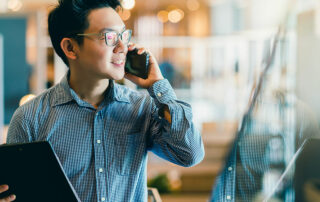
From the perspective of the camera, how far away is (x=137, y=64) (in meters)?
1.44

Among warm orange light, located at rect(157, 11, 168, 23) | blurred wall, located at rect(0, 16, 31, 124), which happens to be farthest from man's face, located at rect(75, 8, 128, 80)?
warm orange light, located at rect(157, 11, 168, 23)

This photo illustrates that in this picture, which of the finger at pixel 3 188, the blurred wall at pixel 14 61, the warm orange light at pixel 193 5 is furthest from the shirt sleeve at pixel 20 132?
the warm orange light at pixel 193 5

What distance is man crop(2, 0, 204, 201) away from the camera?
1.32m

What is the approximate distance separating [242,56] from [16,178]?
30.6 ft

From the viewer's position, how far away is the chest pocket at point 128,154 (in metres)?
1.35

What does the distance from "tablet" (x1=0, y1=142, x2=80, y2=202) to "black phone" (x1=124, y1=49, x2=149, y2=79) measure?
1.52 feet

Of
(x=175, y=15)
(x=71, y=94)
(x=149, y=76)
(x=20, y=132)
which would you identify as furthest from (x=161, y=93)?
(x=175, y=15)

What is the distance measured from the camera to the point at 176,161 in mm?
1381

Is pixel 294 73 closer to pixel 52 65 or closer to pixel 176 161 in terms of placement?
pixel 176 161

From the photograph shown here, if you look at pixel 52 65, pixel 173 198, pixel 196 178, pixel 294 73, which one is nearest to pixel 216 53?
pixel 52 65

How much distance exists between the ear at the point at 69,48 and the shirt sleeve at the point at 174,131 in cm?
30

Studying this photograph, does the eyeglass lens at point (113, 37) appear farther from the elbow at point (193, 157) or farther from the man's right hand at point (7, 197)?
the man's right hand at point (7, 197)

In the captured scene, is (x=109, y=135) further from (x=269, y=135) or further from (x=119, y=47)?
(x=269, y=135)

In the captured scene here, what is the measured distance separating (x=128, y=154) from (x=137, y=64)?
322 millimetres
